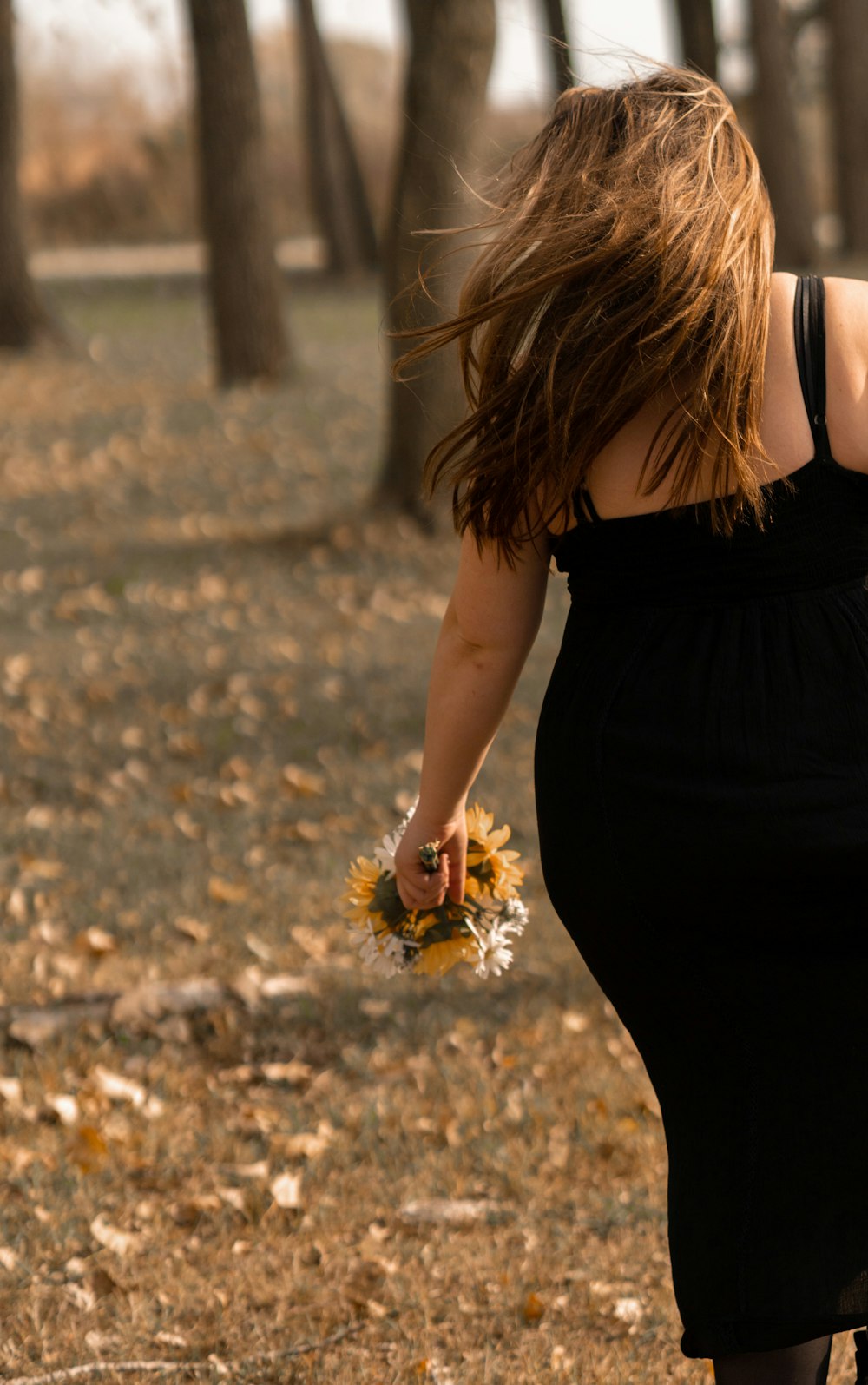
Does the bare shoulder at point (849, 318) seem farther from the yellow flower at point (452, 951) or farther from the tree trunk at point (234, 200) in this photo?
the tree trunk at point (234, 200)

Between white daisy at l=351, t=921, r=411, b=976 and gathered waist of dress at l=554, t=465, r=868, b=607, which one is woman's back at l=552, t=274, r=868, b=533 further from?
white daisy at l=351, t=921, r=411, b=976

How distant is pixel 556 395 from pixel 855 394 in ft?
1.24

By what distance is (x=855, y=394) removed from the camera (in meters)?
1.87

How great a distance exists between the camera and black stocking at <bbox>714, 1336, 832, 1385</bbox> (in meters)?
2.02

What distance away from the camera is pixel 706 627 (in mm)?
1932

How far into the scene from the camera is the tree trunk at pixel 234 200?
12.9 metres

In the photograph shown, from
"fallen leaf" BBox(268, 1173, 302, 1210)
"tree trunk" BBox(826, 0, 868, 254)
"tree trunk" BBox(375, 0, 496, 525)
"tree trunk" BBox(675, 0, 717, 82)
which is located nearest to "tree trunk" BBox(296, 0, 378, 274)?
"tree trunk" BBox(826, 0, 868, 254)

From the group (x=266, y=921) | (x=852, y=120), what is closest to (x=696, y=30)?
(x=852, y=120)

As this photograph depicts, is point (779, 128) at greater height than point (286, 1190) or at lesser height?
lesser

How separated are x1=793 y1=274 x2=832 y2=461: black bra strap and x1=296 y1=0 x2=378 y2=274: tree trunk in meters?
Answer: 26.2

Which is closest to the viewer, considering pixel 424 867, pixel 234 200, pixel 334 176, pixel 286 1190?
pixel 424 867

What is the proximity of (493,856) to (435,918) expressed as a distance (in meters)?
0.14

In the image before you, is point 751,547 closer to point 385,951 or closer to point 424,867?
point 424,867

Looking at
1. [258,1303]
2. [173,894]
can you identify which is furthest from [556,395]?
[173,894]
